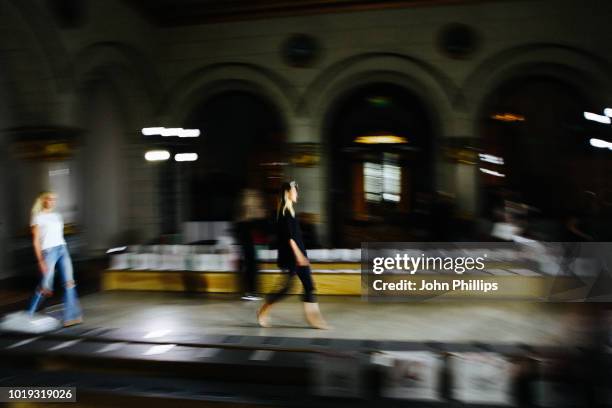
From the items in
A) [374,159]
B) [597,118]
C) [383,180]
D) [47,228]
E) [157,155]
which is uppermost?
[597,118]

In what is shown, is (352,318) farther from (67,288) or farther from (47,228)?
(47,228)

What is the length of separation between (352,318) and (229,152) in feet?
24.0

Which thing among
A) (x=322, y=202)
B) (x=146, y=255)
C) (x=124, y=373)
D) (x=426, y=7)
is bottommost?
(x=124, y=373)

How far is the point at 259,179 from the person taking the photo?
13.2m

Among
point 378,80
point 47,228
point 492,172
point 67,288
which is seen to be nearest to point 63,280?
point 67,288

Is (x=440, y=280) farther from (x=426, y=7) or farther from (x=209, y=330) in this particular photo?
(x=426, y=7)

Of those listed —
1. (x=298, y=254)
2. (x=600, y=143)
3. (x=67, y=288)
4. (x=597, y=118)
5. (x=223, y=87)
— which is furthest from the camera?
(x=223, y=87)

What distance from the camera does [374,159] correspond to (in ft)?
42.4

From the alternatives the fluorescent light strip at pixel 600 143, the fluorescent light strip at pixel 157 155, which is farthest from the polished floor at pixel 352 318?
the fluorescent light strip at pixel 600 143

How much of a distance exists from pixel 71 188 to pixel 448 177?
25.8 ft

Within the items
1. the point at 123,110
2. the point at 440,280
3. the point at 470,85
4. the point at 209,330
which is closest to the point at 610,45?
the point at 470,85

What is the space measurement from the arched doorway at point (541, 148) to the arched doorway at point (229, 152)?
4965mm

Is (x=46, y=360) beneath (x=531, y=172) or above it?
beneath

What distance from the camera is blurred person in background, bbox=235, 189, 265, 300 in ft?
25.8
